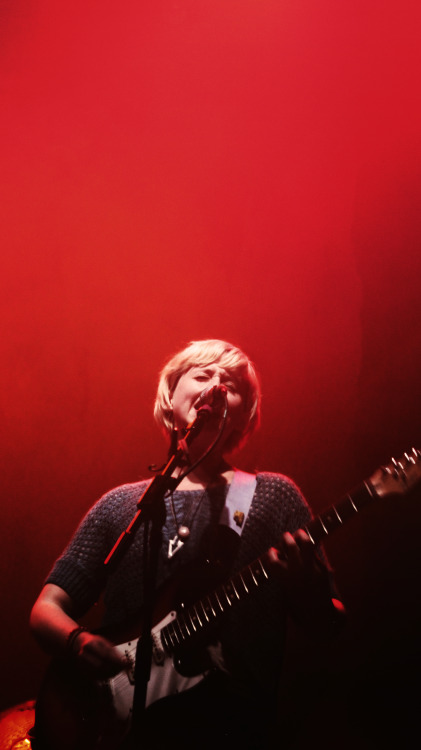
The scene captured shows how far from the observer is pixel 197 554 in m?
1.46

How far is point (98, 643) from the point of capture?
1315mm

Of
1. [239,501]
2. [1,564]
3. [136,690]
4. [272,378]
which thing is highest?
[272,378]

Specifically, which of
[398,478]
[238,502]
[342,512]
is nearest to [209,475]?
[238,502]

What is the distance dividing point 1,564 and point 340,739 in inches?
63.7

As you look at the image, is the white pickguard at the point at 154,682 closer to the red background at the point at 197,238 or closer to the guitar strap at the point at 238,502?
the guitar strap at the point at 238,502

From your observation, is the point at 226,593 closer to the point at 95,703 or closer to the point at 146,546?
the point at 146,546

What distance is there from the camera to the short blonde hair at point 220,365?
1786mm

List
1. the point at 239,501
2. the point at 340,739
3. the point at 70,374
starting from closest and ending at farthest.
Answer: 1. the point at 239,501
2. the point at 340,739
3. the point at 70,374

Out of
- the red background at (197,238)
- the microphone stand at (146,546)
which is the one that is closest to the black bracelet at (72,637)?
the microphone stand at (146,546)

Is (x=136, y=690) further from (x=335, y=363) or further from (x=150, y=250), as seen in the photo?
(x=150, y=250)

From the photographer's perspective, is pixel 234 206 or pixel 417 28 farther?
pixel 234 206

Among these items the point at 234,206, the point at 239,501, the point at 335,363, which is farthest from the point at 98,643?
Result: the point at 234,206

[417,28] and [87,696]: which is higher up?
[417,28]

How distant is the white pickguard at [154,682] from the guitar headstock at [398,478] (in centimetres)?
67
